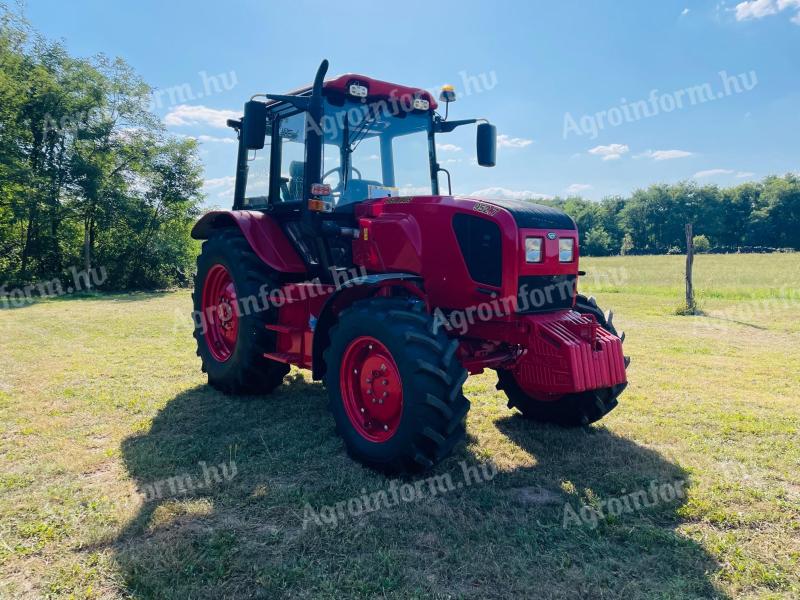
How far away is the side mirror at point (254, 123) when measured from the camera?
438cm

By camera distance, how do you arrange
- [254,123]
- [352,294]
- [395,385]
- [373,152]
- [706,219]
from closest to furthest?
[395,385], [352,294], [254,123], [373,152], [706,219]

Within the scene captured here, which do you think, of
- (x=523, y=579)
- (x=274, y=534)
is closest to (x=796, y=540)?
(x=523, y=579)

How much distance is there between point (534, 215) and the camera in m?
3.91

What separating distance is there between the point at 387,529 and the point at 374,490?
453mm

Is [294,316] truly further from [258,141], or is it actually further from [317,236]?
[258,141]

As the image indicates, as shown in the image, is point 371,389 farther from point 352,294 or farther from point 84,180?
point 84,180

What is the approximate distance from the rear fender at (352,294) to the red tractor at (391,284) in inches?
0.5

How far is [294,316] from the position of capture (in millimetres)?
4969

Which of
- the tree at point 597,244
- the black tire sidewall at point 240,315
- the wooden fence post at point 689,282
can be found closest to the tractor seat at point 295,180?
the black tire sidewall at point 240,315

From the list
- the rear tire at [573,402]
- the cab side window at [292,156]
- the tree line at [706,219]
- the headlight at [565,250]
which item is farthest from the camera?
the tree line at [706,219]

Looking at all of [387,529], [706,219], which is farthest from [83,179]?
[706,219]

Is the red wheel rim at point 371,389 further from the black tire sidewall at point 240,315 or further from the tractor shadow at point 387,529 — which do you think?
the black tire sidewall at point 240,315

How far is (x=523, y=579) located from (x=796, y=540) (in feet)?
5.24

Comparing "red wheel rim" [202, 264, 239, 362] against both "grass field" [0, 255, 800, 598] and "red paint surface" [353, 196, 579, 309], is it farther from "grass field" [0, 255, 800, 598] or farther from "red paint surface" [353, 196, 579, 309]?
"red paint surface" [353, 196, 579, 309]
